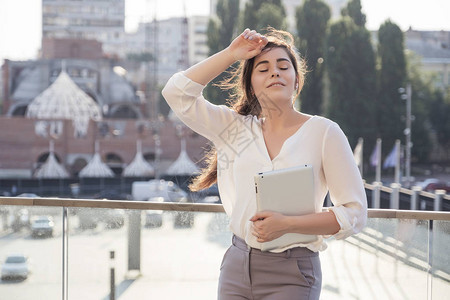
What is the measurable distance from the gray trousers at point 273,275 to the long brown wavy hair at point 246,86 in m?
0.24

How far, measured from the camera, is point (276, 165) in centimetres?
141

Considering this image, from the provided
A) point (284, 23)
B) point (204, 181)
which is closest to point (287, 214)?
point (204, 181)

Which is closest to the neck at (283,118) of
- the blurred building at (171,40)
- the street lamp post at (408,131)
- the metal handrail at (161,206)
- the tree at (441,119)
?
the metal handrail at (161,206)

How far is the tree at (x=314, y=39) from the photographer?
92.4ft

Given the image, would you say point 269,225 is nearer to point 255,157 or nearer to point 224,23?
point 255,157

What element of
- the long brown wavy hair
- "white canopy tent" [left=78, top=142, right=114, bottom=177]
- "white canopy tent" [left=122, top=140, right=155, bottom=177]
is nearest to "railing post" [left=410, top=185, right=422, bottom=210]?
the long brown wavy hair

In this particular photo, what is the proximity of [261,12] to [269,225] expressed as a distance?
26908mm

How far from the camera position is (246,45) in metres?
1.45

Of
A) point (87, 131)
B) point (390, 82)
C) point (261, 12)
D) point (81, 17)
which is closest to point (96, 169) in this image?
point (87, 131)

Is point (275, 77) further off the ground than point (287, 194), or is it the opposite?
point (275, 77)

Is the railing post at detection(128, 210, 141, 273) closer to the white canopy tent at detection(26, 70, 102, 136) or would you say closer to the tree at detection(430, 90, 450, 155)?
the tree at detection(430, 90, 450, 155)

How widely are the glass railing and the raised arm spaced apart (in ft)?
3.24

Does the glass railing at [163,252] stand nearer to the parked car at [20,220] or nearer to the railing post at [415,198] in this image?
the parked car at [20,220]

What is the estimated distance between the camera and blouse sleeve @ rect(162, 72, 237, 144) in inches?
58.7
